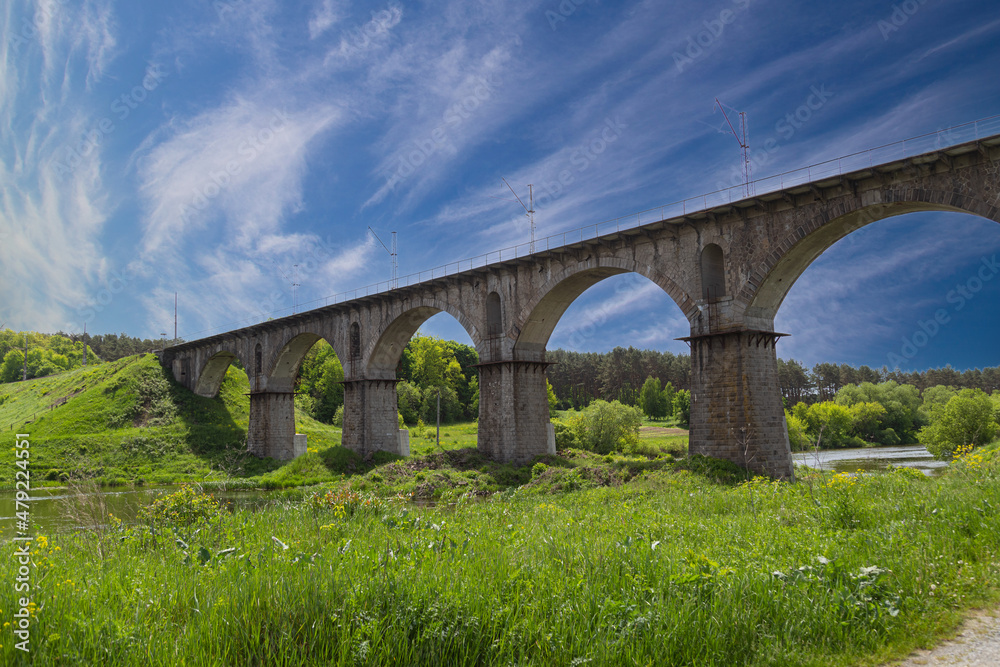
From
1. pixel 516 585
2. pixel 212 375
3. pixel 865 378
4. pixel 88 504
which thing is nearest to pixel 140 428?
pixel 212 375

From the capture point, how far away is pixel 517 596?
466 centimetres

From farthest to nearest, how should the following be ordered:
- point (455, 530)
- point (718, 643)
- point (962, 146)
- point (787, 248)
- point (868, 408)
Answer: point (868, 408), point (787, 248), point (962, 146), point (455, 530), point (718, 643)

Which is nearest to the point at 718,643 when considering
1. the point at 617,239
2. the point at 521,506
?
the point at 521,506

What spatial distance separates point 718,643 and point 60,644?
426 cm

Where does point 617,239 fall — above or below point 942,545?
above

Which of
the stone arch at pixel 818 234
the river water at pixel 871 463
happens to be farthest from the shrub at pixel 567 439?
the stone arch at pixel 818 234

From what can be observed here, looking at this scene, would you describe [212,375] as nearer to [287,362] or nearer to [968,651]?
A: [287,362]

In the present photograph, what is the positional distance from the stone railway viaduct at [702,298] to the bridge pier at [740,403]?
4 centimetres

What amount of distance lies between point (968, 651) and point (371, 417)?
31.9m

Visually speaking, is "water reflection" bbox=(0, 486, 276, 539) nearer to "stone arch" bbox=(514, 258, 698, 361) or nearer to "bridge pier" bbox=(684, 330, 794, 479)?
"stone arch" bbox=(514, 258, 698, 361)

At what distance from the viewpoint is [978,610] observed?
5.01 m

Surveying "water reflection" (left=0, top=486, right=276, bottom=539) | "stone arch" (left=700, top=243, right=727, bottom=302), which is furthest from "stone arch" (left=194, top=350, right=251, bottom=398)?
"stone arch" (left=700, top=243, right=727, bottom=302)

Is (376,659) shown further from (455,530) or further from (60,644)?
(455,530)

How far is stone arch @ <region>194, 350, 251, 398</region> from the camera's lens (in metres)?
49.2
